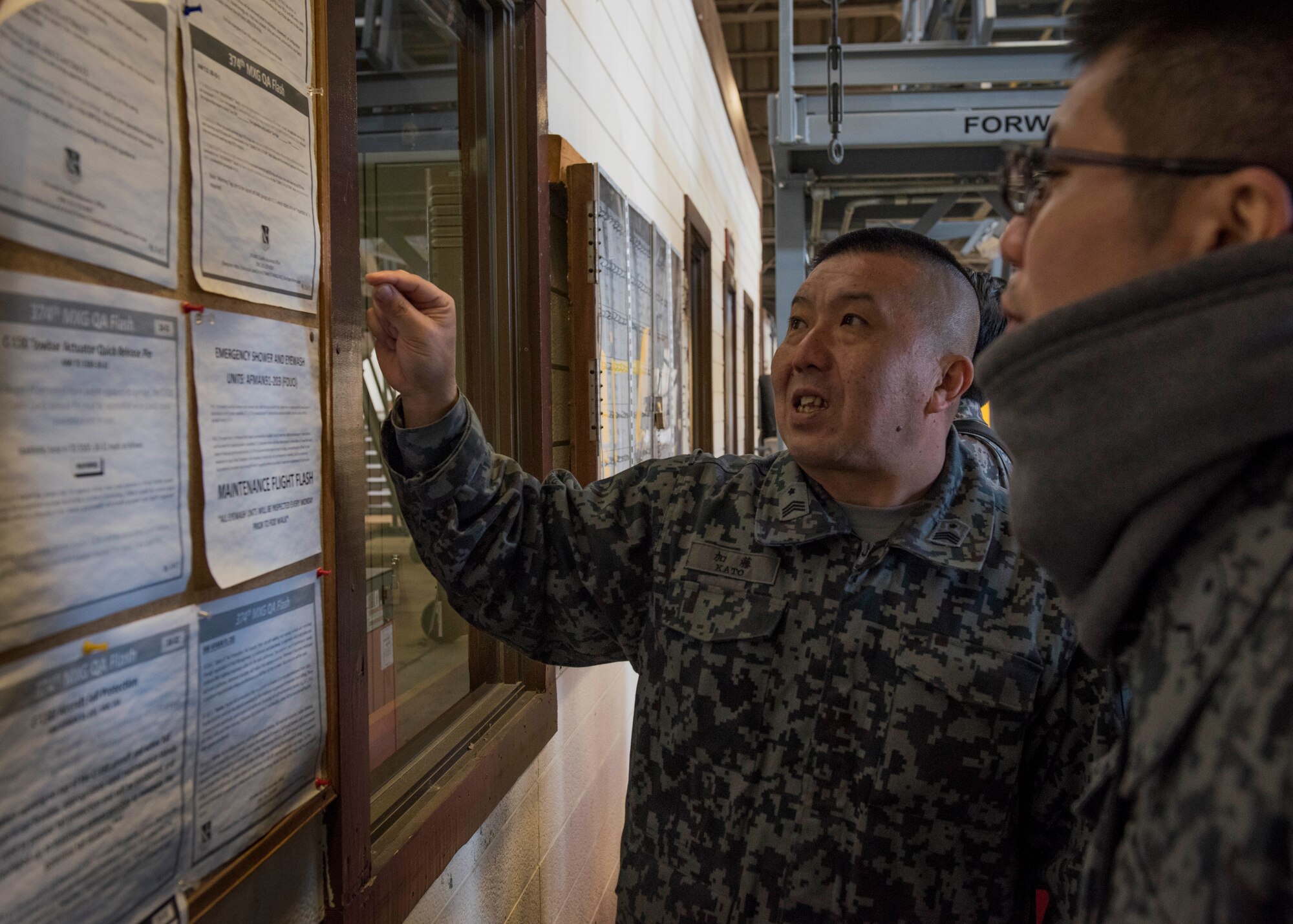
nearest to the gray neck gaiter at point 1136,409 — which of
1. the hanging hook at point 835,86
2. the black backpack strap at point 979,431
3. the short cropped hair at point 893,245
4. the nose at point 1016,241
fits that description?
the nose at point 1016,241

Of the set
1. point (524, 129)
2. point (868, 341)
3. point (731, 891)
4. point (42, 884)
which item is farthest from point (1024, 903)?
point (524, 129)

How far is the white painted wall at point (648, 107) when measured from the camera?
2.47 meters

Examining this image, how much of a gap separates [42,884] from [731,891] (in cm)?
94

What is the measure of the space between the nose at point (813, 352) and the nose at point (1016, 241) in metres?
0.64

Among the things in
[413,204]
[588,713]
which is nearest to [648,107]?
[413,204]

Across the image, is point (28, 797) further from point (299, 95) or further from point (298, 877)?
point (299, 95)

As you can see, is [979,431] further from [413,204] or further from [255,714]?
[255,714]

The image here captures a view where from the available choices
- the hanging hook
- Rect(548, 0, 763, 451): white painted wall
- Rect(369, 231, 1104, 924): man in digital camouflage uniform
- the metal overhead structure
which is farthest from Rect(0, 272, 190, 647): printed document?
the metal overhead structure

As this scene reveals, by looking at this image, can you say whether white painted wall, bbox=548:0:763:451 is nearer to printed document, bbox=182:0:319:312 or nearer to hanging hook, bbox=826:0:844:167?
hanging hook, bbox=826:0:844:167

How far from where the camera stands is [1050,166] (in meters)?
0.81

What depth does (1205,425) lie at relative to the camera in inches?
25.0

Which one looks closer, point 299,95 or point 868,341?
point 299,95

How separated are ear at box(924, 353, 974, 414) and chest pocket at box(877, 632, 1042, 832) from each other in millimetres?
507

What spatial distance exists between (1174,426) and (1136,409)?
0.03m
